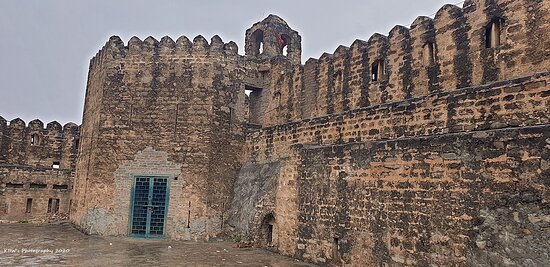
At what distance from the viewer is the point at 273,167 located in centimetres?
1212

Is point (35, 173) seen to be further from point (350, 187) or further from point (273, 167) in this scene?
point (350, 187)

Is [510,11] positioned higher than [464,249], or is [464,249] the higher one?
[510,11]

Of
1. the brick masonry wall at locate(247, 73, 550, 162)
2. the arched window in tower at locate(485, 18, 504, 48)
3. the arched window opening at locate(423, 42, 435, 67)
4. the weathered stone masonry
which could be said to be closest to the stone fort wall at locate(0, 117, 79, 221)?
the weathered stone masonry

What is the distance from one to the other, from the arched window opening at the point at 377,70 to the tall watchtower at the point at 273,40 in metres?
5.20

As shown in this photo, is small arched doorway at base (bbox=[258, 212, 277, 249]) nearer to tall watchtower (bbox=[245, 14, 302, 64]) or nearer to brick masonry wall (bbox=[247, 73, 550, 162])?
brick masonry wall (bbox=[247, 73, 550, 162])

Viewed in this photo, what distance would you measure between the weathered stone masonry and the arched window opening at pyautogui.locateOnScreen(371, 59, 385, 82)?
43 mm

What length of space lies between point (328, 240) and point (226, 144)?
5.91 metres

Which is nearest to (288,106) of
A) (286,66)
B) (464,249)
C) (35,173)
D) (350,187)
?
(286,66)

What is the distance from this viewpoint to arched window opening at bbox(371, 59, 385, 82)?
1146 cm

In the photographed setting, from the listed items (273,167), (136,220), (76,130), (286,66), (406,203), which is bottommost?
(136,220)

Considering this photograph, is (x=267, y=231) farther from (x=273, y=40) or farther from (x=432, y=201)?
(x=273, y=40)

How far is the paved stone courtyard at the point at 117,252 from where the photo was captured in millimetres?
9155

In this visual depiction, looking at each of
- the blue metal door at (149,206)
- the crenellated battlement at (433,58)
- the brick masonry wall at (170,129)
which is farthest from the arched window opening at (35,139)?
the crenellated battlement at (433,58)

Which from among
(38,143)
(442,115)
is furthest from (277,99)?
(38,143)
